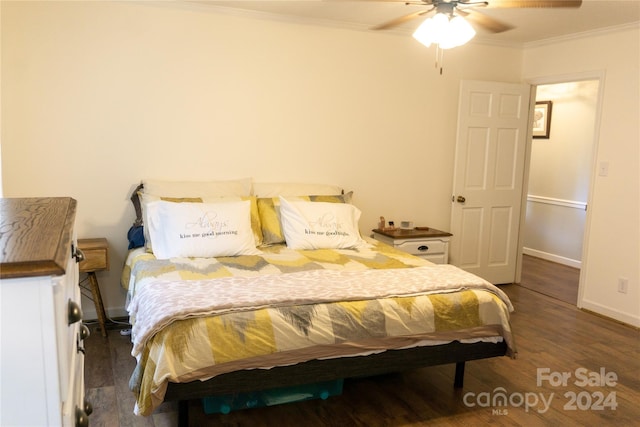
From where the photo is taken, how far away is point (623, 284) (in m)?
4.09

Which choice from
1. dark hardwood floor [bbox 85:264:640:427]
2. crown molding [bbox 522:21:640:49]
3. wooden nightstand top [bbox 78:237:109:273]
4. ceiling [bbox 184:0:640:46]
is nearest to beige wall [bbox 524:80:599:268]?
crown molding [bbox 522:21:640:49]

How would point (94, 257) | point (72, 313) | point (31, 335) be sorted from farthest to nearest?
1. point (94, 257)
2. point (72, 313)
3. point (31, 335)

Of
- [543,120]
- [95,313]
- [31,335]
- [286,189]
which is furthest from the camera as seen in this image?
A: [543,120]

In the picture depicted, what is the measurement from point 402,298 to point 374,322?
0.68 feet

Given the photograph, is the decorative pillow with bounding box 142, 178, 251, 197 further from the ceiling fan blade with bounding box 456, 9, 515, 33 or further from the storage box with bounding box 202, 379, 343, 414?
the ceiling fan blade with bounding box 456, 9, 515, 33

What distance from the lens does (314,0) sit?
361cm

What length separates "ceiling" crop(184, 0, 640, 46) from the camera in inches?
144

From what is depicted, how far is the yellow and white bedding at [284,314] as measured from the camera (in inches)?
83.8

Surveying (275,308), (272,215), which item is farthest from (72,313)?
(272,215)

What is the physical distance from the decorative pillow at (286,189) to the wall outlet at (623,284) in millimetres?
2365

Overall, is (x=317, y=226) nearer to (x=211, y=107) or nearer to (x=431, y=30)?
(x=211, y=107)

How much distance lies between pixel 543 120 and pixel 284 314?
514cm

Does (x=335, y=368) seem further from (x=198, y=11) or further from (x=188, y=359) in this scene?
Result: (x=198, y=11)

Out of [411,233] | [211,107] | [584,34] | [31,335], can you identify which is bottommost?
[411,233]
